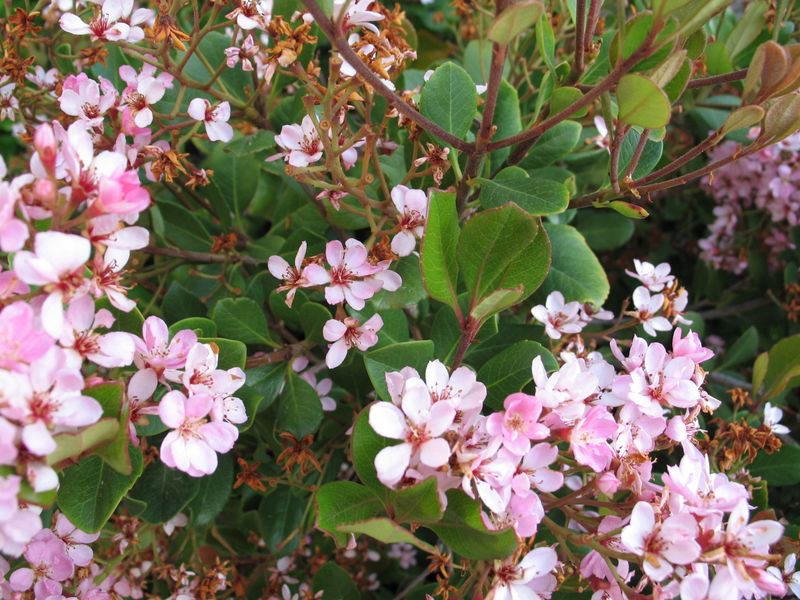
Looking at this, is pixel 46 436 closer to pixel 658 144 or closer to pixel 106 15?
pixel 106 15

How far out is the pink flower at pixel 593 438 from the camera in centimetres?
63

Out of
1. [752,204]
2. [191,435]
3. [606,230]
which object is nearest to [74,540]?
[191,435]

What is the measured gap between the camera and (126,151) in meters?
0.75

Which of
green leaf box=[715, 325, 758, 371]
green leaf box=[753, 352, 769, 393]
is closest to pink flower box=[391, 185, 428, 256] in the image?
green leaf box=[753, 352, 769, 393]

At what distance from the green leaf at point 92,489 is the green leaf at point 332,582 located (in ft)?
1.33

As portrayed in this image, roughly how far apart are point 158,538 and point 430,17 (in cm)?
→ 150

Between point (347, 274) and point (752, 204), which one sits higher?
point (347, 274)

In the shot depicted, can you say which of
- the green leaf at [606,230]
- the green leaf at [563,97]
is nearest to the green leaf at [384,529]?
the green leaf at [563,97]

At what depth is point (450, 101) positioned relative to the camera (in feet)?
2.66

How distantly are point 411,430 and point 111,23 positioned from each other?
0.62m

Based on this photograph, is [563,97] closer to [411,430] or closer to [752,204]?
[411,430]

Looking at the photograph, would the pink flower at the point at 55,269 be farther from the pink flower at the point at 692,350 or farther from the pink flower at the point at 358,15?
the pink flower at the point at 692,350

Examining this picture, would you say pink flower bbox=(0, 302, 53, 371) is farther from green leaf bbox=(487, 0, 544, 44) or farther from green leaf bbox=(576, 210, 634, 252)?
green leaf bbox=(576, 210, 634, 252)

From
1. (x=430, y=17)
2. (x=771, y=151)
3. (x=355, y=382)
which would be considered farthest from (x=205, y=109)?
(x=430, y=17)
